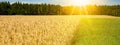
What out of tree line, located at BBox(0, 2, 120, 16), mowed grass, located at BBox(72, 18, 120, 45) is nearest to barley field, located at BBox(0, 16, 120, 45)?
mowed grass, located at BBox(72, 18, 120, 45)

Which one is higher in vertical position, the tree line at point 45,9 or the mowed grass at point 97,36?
the mowed grass at point 97,36

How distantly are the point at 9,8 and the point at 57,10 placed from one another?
1465 cm

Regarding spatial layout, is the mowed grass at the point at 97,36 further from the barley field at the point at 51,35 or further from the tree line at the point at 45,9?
the tree line at the point at 45,9

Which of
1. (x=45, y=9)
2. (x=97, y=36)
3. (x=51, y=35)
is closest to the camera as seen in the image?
(x=51, y=35)

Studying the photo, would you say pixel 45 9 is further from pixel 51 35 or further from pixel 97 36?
pixel 51 35

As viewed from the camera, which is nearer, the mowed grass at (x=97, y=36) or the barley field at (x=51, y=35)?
the barley field at (x=51, y=35)

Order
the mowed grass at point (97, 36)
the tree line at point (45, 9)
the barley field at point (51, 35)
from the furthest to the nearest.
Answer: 1. the tree line at point (45, 9)
2. the mowed grass at point (97, 36)
3. the barley field at point (51, 35)

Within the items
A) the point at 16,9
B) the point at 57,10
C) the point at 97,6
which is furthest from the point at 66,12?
the point at 16,9

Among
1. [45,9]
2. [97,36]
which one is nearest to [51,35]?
[97,36]

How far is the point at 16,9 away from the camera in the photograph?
3066 inches

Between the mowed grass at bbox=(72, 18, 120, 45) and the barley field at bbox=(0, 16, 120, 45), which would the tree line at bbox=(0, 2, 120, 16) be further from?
the barley field at bbox=(0, 16, 120, 45)

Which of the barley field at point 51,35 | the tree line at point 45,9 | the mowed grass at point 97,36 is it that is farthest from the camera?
the tree line at point 45,9

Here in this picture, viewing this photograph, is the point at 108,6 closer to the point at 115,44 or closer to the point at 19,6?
the point at 19,6

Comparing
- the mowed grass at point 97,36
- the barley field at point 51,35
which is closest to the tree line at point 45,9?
the mowed grass at point 97,36
